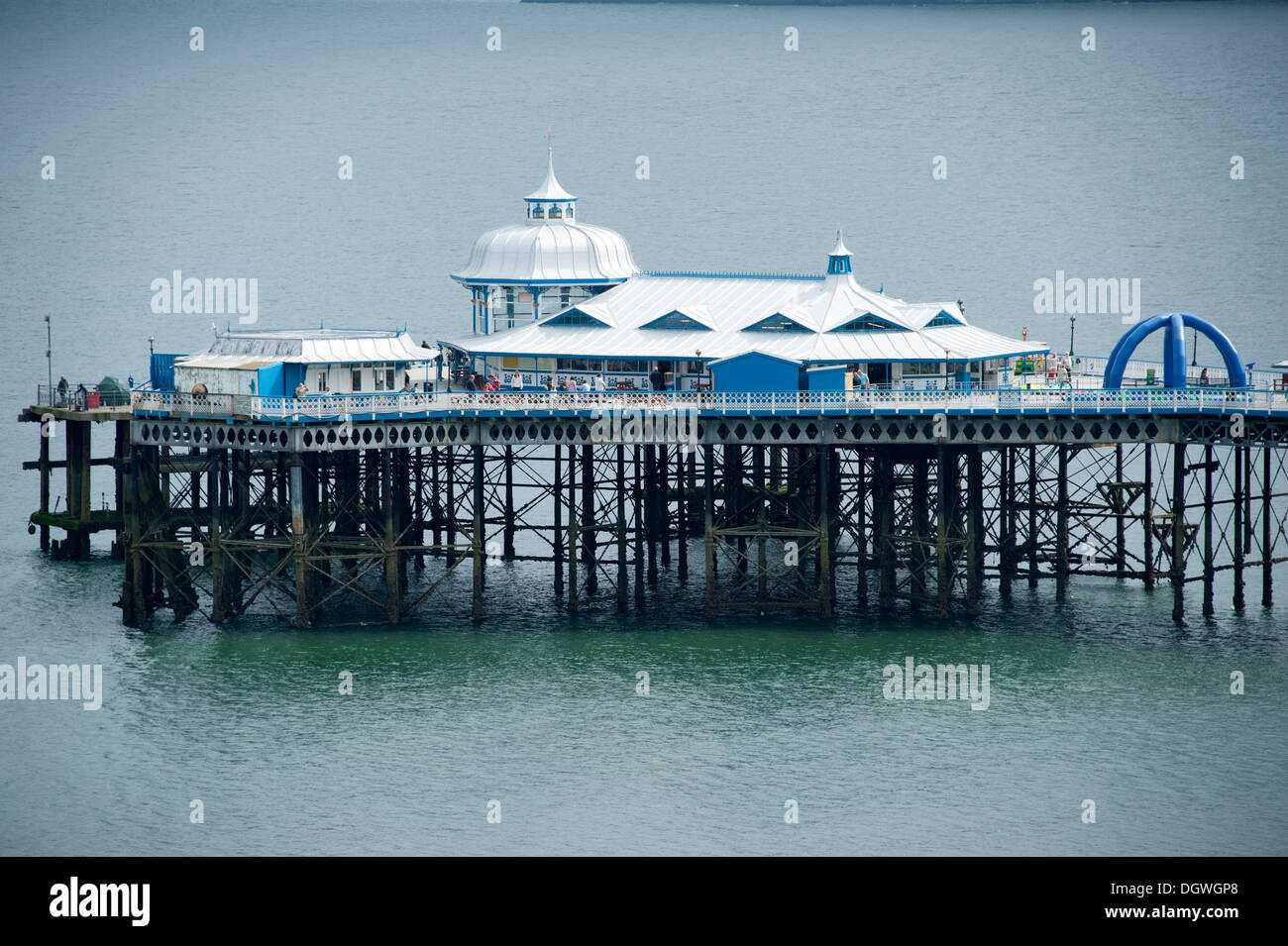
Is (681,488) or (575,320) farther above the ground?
(575,320)

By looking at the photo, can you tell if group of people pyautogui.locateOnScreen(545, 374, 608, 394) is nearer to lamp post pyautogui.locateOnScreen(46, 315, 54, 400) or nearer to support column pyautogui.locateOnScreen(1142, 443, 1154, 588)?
lamp post pyautogui.locateOnScreen(46, 315, 54, 400)

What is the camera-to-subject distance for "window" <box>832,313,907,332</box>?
4040 inches

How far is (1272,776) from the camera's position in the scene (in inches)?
3201

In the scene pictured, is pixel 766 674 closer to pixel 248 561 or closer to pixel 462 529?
pixel 462 529

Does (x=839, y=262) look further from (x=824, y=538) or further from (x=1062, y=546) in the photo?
(x=1062, y=546)

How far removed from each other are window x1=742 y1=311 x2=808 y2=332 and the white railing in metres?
4.72

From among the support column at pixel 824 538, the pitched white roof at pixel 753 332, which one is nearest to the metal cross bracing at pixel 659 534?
the support column at pixel 824 538

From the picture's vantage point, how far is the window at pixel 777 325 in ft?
338

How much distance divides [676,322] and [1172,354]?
20.0m

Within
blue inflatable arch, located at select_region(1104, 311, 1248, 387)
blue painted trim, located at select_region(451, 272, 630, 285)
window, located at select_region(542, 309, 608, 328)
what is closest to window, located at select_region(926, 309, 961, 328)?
blue inflatable arch, located at select_region(1104, 311, 1248, 387)

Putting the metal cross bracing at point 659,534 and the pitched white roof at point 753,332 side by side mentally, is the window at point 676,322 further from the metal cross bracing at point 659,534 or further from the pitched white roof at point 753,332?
the metal cross bracing at point 659,534

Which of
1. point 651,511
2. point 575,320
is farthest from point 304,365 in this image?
point 651,511

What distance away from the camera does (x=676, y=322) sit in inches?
4136

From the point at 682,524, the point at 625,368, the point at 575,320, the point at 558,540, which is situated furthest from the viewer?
the point at 682,524
